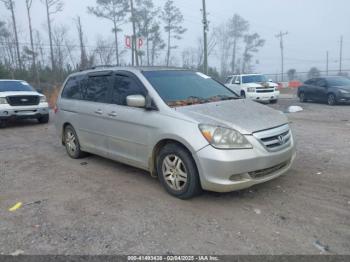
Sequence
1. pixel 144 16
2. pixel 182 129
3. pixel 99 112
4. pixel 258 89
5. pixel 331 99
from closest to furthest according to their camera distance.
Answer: pixel 182 129, pixel 99 112, pixel 331 99, pixel 258 89, pixel 144 16

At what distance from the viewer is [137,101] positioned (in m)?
4.54

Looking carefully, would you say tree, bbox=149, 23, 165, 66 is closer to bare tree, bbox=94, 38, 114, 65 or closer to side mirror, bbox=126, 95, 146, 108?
bare tree, bbox=94, 38, 114, 65

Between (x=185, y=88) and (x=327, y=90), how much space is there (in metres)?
14.1

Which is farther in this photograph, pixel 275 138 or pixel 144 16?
pixel 144 16

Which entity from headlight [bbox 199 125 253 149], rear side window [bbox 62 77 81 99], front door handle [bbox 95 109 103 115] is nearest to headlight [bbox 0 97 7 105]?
rear side window [bbox 62 77 81 99]

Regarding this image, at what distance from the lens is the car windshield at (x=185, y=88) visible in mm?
4712

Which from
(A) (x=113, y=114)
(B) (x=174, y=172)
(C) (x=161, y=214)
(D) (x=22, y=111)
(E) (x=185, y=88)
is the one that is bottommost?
(C) (x=161, y=214)

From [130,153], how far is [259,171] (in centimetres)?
199

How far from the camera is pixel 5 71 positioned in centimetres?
2839

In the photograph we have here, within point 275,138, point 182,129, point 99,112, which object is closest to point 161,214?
point 182,129

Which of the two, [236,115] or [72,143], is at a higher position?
[236,115]

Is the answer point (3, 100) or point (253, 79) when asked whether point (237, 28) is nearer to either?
point (253, 79)

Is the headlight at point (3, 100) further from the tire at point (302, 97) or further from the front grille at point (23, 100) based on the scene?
the tire at point (302, 97)

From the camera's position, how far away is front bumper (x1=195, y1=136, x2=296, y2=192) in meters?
3.80
